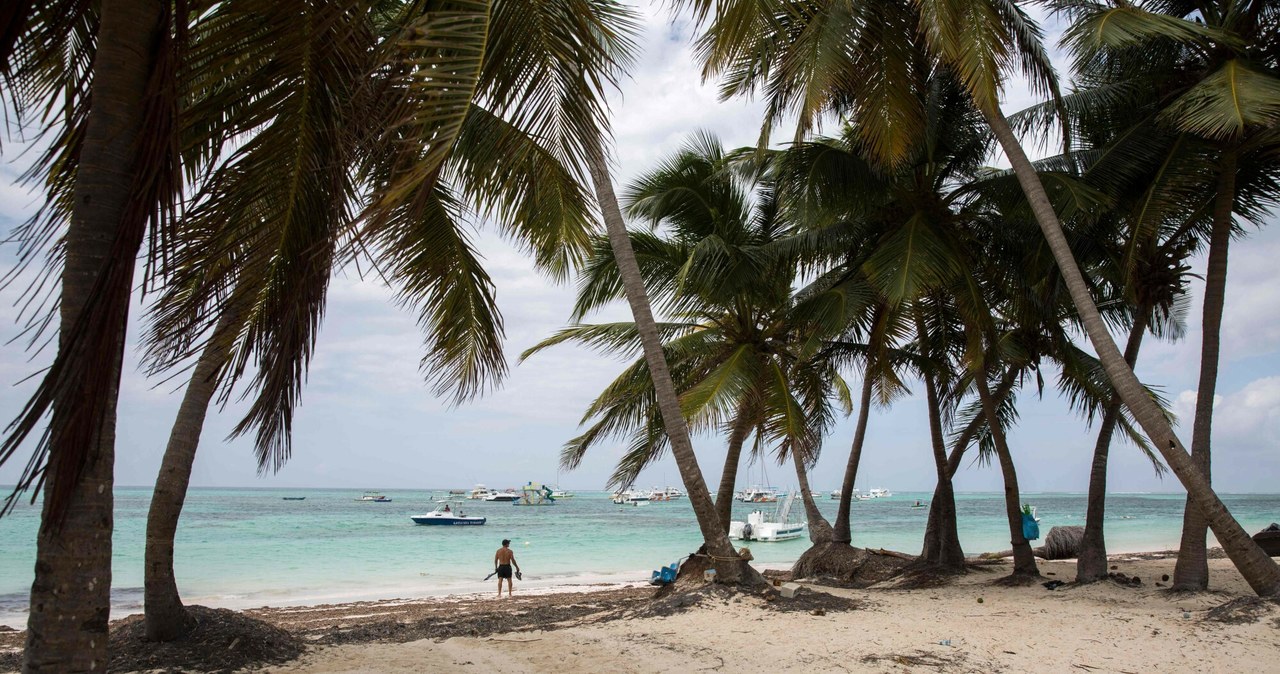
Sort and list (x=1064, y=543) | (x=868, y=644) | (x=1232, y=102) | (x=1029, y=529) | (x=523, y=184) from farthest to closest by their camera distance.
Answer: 1. (x=1064, y=543)
2. (x=1029, y=529)
3. (x=1232, y=102)
4. (x=868, y=644)
5. (x=523, y=184)

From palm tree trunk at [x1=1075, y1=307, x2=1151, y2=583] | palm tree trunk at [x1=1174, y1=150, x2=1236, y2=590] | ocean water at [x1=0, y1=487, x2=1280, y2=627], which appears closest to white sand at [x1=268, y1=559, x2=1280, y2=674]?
palm tree trunk at [x1=1174, y1=150, x2=1236, y2=590]

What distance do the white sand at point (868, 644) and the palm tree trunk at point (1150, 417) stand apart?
69 cm

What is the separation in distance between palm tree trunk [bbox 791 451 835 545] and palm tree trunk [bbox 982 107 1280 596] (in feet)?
23.6

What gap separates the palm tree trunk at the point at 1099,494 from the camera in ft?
37.9

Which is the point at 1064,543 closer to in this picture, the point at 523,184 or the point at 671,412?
the point at 671,412

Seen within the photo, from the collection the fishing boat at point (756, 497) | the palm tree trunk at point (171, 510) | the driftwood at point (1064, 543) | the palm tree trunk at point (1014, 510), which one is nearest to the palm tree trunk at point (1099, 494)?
the palm tree trunk at point (1014, 510)

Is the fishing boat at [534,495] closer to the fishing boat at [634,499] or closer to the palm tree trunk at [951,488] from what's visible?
the fishing boat at [634,499]

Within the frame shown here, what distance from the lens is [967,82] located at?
29.5 feet

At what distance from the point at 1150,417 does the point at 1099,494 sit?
388 centimetres

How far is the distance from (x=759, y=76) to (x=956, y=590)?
7885 mm

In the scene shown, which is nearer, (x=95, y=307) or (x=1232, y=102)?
(x=95, y=307)

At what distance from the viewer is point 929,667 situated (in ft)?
21.2

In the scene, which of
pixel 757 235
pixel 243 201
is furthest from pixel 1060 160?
pixel 243 201

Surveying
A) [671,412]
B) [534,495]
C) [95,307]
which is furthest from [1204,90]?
[534,495]
